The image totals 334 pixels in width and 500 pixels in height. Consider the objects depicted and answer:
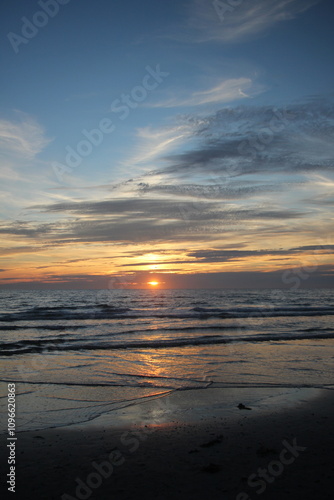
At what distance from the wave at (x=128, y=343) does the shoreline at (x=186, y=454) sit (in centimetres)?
1126

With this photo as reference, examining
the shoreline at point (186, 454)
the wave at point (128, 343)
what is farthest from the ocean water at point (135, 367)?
the shoreline at point (186, 454)

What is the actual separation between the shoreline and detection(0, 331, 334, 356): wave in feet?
36.9

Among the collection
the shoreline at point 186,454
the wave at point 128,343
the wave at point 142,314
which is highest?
the shoreline at point 186,454

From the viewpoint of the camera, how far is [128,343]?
70.2 feet

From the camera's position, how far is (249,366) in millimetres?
13938

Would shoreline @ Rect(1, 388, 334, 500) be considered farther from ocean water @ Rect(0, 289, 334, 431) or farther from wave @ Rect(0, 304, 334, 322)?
wave @ Rect(0, 304, 334, 322)

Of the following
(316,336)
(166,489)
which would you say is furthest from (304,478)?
(316,336)

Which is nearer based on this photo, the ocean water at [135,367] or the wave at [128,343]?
the ocean water at [135,367]

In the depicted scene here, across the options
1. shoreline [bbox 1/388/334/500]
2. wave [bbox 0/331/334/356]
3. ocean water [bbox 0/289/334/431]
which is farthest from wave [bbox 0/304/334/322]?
shoreline [bbox 1/388/334/500]

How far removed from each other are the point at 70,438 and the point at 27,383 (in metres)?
5.38

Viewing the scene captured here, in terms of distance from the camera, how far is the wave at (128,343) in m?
19.3

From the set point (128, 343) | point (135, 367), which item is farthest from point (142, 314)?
point (135, 367)

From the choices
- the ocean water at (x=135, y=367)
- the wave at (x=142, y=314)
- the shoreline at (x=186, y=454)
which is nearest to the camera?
the shoreline at (x=186, y=454)

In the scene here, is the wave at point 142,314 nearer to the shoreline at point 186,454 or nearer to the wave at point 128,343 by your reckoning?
the wave at point 128,343
